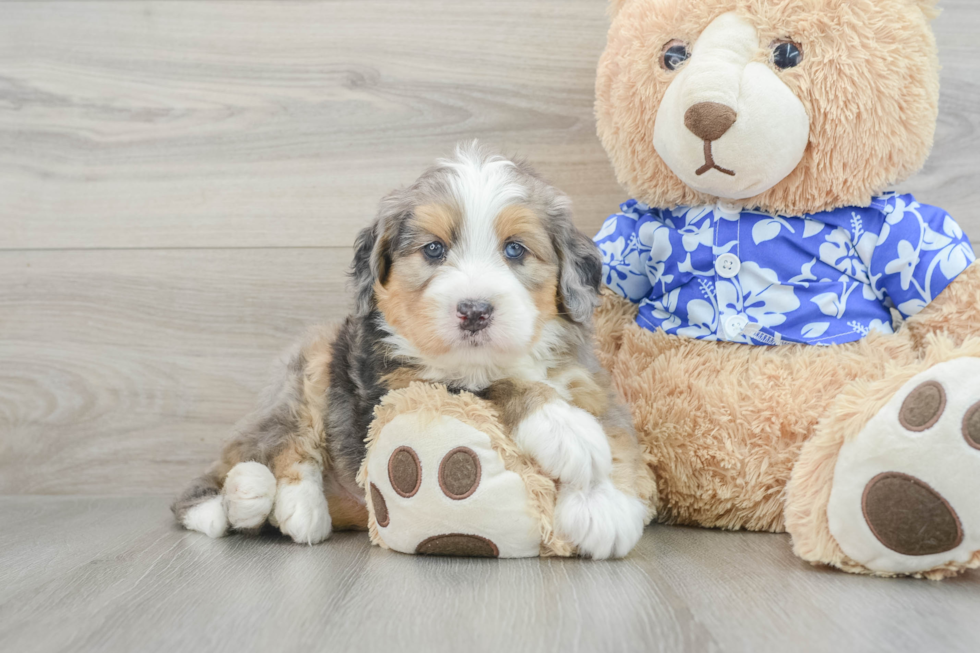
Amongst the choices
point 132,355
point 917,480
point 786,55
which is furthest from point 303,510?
point 786,55

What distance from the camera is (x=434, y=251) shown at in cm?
177

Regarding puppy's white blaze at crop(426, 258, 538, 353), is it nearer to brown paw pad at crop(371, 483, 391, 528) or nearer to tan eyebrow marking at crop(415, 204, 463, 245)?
tan eyebrow marking at crop(415, 204, 463, 245)

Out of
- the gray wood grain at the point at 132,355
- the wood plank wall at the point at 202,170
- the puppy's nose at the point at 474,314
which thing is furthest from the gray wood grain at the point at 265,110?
the puppy's nose at the point at 474,314

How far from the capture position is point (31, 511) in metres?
2.41

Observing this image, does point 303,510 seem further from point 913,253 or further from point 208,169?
point 913,253

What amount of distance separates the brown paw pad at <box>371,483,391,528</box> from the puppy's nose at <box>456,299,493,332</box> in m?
0.42

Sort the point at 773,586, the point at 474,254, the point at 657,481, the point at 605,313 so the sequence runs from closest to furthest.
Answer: the point at 773,586 < the point at 474,254 < the point at 657,481 < the point at 605,313

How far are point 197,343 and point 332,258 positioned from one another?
0.55 m

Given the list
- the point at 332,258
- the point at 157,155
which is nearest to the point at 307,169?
the point at 332,258

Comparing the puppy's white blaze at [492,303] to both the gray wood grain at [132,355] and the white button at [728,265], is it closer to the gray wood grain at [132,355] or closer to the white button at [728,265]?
the white button at [728,265]

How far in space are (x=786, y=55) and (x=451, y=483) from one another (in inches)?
50.2

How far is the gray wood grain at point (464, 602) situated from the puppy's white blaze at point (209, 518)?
0.09 metres

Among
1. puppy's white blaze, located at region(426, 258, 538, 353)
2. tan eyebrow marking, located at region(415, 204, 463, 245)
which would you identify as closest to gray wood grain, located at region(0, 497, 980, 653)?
puppy's white blaze, located at region(426, 258, 538, 353)

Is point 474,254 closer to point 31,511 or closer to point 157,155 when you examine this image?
point 157,155
